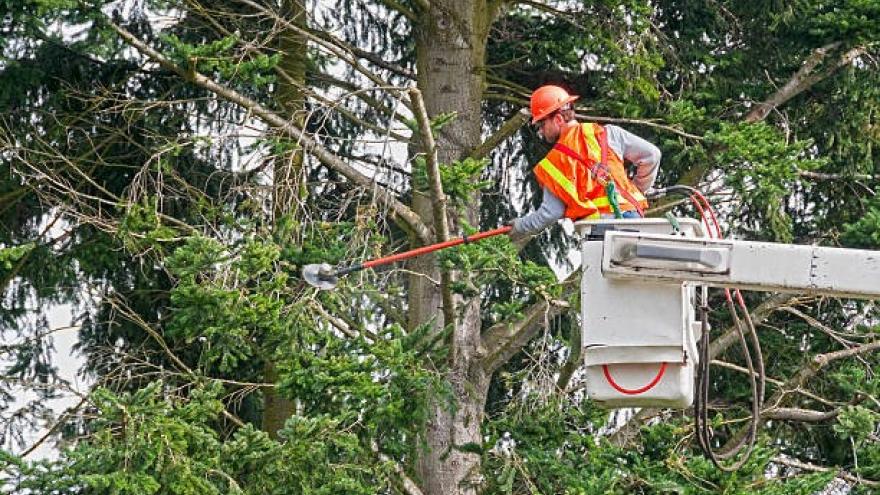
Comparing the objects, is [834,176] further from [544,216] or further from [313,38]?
[544,216]

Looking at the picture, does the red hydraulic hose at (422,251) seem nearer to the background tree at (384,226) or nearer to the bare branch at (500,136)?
the background tree at (384,226)

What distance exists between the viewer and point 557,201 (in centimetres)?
1117

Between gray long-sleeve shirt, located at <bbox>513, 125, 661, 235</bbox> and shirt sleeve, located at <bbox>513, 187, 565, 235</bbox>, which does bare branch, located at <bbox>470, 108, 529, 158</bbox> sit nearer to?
gray long-sleeve shirt, located at <bbox>513, 125, 661, 235</bbox>

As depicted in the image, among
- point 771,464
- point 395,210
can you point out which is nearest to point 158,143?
point 395,210

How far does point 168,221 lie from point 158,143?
2.53 feet

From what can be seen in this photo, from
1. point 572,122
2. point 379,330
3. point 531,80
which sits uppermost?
point 531,80

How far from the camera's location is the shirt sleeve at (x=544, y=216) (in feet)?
36.6

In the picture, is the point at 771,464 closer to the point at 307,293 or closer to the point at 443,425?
the point at 443,425

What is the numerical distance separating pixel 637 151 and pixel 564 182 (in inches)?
17.8

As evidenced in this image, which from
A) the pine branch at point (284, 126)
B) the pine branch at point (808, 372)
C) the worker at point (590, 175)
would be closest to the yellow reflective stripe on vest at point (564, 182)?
the worker at point (590, 175)

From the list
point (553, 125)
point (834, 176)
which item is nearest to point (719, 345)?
point (834, 176)

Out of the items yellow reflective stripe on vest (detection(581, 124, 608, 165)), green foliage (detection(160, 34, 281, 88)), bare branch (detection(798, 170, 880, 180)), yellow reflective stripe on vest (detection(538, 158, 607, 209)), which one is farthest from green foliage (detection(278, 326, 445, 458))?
bare branch (detection(798, 170, 880, 180))

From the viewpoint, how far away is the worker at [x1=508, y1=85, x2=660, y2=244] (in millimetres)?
10992

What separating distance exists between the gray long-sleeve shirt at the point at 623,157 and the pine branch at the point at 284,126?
266cm
